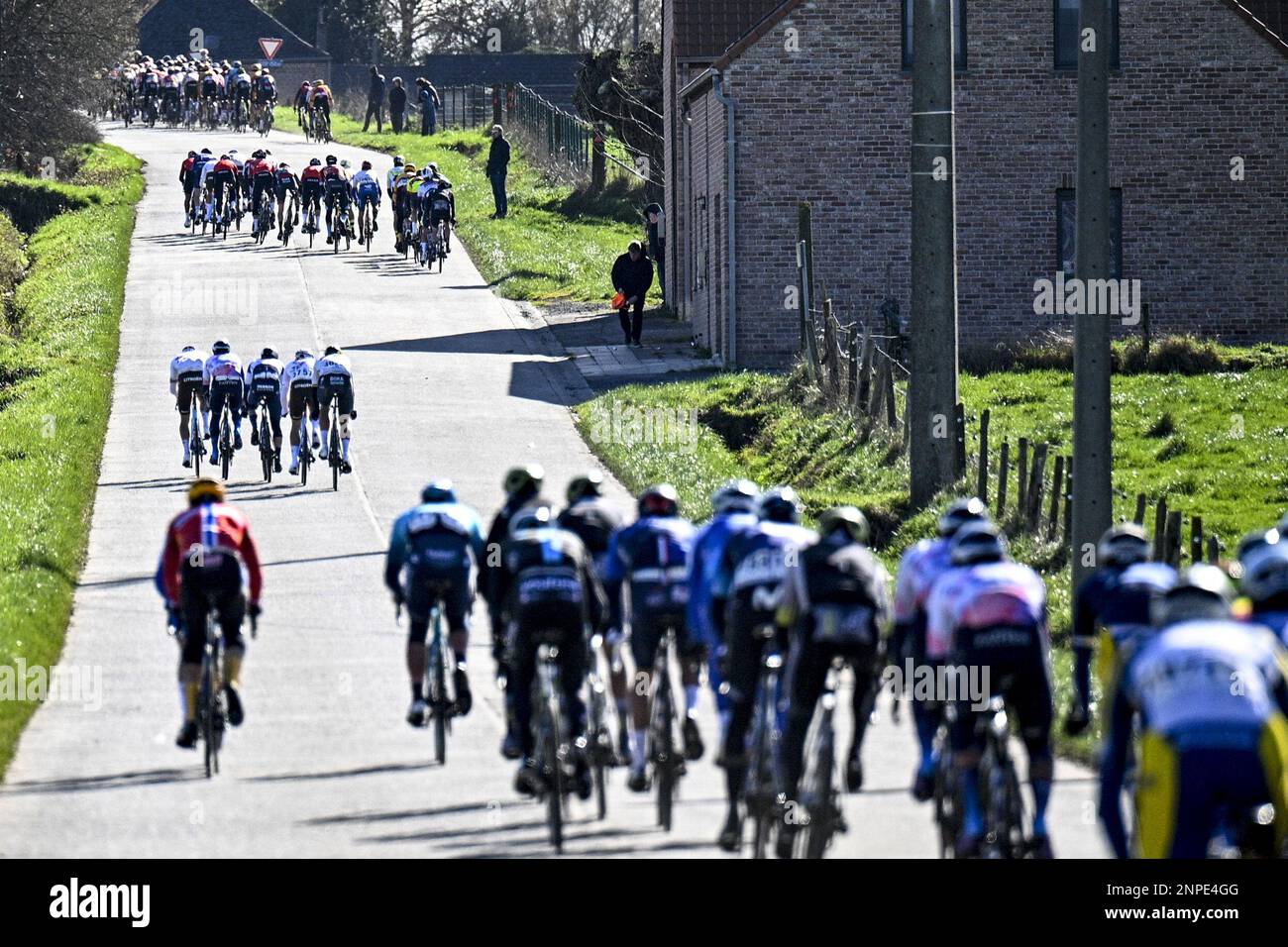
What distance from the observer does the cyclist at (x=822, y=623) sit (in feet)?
36.3

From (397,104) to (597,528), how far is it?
54949 mm

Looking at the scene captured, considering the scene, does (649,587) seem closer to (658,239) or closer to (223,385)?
(223,385)

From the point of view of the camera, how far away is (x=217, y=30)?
318 ft

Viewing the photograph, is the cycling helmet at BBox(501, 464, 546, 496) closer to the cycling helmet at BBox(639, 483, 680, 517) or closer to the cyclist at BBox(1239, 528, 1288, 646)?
the cycling helmet at BBox(639, 483, 680, 517)

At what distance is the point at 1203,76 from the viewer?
3375 cm

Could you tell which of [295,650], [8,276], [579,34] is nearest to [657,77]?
[8,276]

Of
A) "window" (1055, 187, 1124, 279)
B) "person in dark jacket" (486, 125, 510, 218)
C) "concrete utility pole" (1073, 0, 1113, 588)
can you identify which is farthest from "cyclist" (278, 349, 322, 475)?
"person in dark jacket" (486, 125, 510, 218)

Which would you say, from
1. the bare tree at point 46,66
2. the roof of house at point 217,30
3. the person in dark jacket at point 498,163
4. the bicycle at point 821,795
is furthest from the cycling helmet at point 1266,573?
the roof of house at point 217,30

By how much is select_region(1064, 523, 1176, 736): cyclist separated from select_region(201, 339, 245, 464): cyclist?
599 inches

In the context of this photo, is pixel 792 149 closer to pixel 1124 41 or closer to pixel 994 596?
pixel 1124 41

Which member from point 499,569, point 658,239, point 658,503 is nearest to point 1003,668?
point 658,503

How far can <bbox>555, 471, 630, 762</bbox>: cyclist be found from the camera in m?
13.6

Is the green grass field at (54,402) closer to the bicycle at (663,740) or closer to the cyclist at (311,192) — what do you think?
the cyclist at (311,192)

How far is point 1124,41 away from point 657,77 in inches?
639
